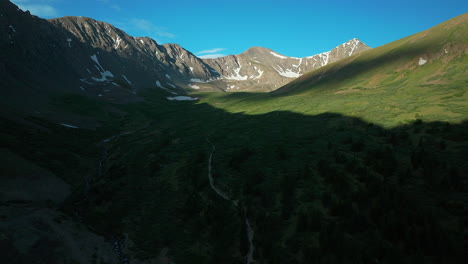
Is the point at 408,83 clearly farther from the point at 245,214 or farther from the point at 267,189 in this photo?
the point at 245,214

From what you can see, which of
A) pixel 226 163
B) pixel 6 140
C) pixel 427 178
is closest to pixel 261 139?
pixel 226 163

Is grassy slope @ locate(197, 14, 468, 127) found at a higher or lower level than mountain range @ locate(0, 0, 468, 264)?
higher

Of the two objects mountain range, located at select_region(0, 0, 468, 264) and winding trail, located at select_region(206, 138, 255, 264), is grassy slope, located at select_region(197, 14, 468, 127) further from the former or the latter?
winding trail, located at select_region(206, 138, 255, 264)

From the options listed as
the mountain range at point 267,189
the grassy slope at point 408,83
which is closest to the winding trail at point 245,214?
the mountain range at point 267,189

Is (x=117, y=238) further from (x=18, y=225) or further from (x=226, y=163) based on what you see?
(x=226, y=163)

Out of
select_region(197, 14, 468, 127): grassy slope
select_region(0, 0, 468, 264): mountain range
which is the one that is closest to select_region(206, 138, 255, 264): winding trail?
select_region(0, 0, 468, 264): mountain range

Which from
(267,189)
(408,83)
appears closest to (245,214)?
(267,189)

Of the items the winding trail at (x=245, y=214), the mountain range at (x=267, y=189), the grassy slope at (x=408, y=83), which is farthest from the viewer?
the grassy slope at (x=408, y=83)

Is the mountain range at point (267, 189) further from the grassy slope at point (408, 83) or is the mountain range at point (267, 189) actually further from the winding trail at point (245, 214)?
the grassy slope at point (408, 83)
